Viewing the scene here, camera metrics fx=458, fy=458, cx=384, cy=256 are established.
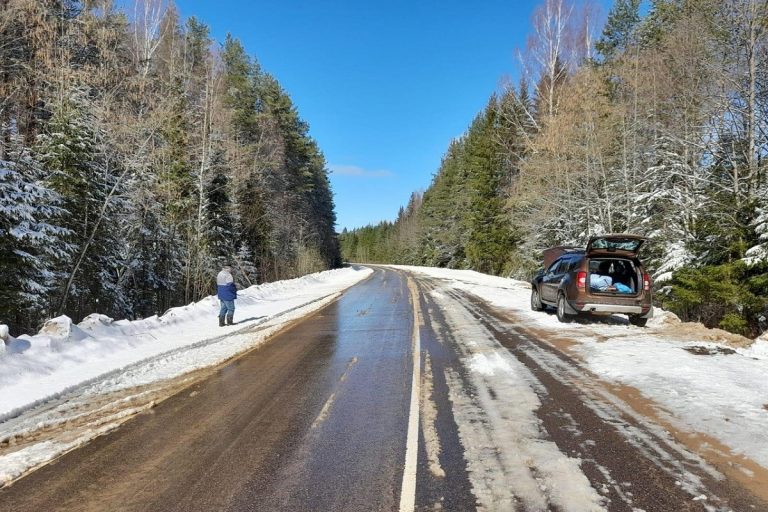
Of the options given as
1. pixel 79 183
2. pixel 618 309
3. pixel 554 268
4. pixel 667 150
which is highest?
pixel 667 150

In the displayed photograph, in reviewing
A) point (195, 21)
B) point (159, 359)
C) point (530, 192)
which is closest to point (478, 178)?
point (530, 192)

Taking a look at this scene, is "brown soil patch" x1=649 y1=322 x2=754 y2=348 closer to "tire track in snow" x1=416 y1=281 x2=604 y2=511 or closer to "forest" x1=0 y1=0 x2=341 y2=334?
"tire track in snow" x1=416 y1=281 x2=604 y2=511

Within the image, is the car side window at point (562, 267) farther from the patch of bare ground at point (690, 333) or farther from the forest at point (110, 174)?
the forest at point (110, 174)

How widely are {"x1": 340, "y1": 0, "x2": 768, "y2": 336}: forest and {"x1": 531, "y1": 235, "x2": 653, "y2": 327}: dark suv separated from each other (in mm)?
2784

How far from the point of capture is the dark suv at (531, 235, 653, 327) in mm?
10688

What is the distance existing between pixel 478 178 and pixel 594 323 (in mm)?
33511

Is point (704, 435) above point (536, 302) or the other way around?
the other way around

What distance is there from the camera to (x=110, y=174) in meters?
15.3

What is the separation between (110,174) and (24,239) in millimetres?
4856

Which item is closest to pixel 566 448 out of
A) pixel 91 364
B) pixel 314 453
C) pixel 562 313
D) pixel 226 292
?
pixel 314 453

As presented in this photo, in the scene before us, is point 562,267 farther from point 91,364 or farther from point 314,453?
point 91,364

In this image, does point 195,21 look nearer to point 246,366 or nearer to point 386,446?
point 246,366

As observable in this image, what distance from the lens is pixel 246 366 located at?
772cm

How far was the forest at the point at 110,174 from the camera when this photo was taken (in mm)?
12023
